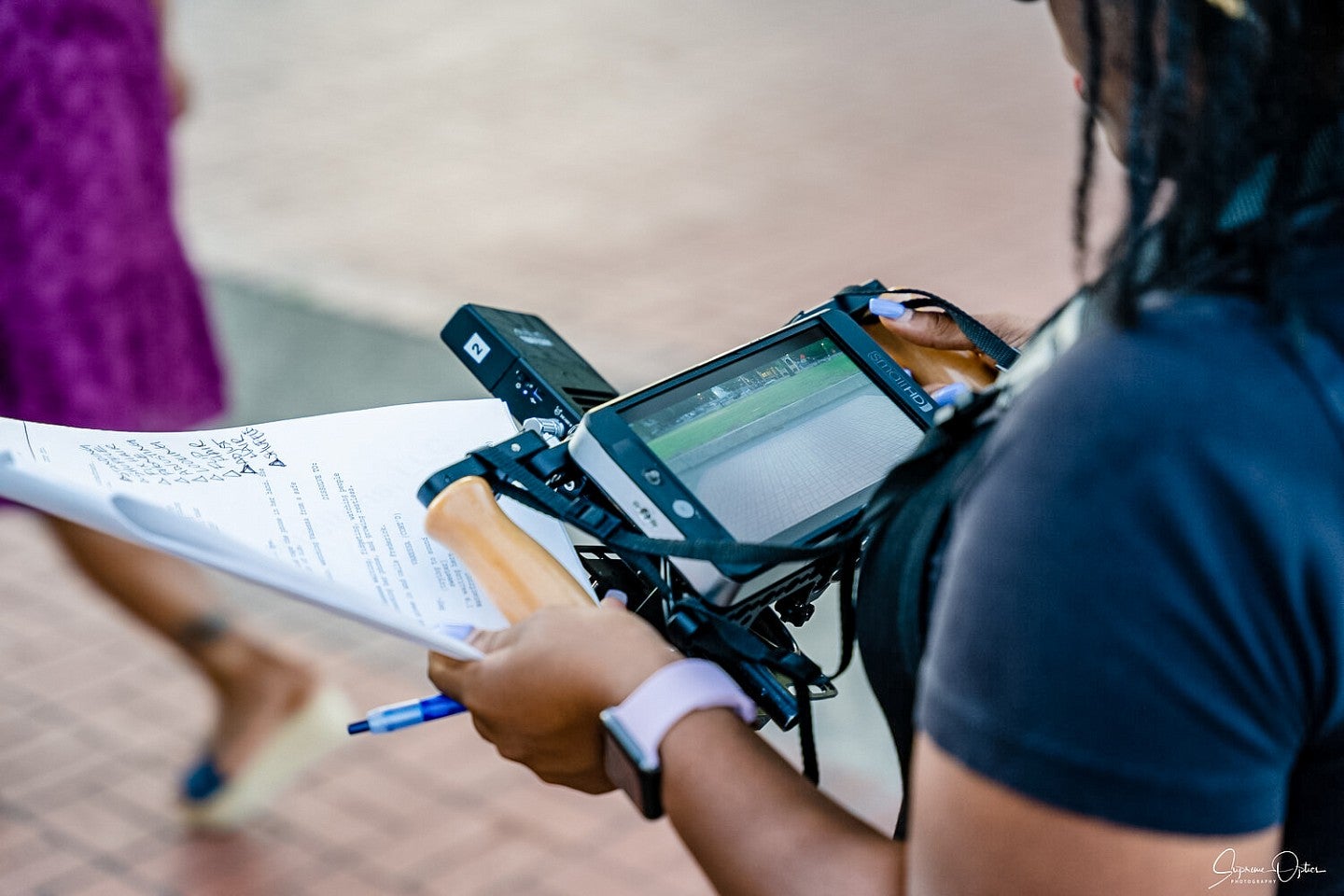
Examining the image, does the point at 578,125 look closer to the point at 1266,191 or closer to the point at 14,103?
the point at 14,103

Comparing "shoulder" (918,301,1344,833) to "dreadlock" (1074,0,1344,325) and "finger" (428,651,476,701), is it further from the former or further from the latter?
"finger" (428,651,476,701)

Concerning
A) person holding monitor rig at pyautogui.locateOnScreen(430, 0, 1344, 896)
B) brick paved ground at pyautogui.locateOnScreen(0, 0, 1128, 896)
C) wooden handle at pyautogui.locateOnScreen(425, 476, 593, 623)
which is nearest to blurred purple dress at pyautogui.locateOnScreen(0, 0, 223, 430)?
brick paved ground at pyautogui.locateOnScreen(0, 0, 1128, 896)

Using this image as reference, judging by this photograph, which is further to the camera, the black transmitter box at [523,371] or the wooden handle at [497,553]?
the black transmitter box at [523,371]

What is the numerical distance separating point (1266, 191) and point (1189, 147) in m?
0.05

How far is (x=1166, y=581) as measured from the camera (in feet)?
2.41

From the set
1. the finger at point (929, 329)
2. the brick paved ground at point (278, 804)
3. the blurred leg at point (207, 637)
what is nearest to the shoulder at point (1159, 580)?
the finger at point (929, 329)

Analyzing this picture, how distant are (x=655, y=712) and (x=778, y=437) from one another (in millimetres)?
300

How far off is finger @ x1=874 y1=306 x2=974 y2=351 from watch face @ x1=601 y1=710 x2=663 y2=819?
557 mm

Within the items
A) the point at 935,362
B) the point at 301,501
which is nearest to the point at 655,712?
the point at 301,501

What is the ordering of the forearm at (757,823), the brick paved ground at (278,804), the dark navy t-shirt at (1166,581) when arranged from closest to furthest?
1. the dark navy t-shirt at (1166,581)
2. the forearm at (757,823)
3. the brick paved ground at (278,804)

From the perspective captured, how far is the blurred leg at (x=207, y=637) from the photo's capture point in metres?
2.62

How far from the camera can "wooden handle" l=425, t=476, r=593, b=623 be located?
119cm

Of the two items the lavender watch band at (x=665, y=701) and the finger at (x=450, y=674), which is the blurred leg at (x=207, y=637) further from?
the lavender watch band at (x=665, y=701)

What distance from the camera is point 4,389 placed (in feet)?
8.21
